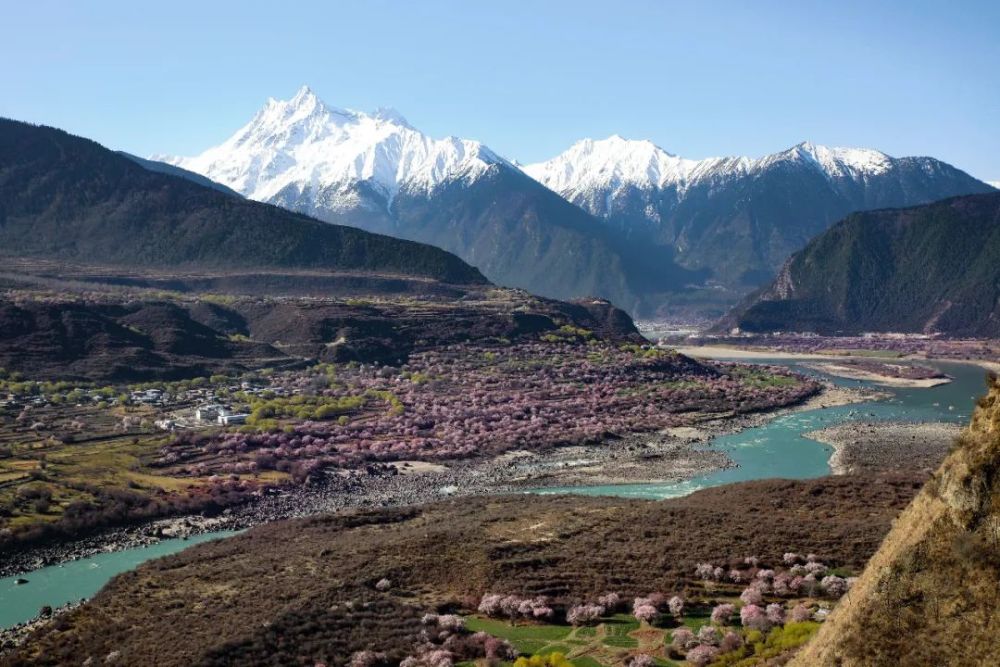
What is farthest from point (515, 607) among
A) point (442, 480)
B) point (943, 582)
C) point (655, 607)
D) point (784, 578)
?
point (442, 480)

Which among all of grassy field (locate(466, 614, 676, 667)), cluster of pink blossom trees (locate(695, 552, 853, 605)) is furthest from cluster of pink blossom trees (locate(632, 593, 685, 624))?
cluster of pink blossom trees (locate(695, 552, 853, 605))

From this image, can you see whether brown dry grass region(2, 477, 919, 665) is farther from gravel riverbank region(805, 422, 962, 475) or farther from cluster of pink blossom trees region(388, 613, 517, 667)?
gravel riverbank region(805, 422, 962, 475)

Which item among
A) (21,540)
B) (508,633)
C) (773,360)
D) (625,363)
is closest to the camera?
(508,633)

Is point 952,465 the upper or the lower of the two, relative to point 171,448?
upper

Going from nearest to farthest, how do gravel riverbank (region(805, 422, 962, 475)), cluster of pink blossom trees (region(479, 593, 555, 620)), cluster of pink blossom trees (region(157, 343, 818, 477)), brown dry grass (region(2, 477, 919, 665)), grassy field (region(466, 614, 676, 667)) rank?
grassy field (region(466, 614, 676, 667)) → brown dry grass (region(2, 477, 919, 665)) → cluster of pink blossom trees (region(479, 593, 555, 620)) → gravel riverbank (region(805, 422, 962, 475)) → cluster of pink blossom trees (region(157, 343, 818, 477))

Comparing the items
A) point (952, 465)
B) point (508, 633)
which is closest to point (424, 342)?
point (508, 633)

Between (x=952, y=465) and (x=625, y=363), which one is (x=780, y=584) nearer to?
(x=952, y=465)
